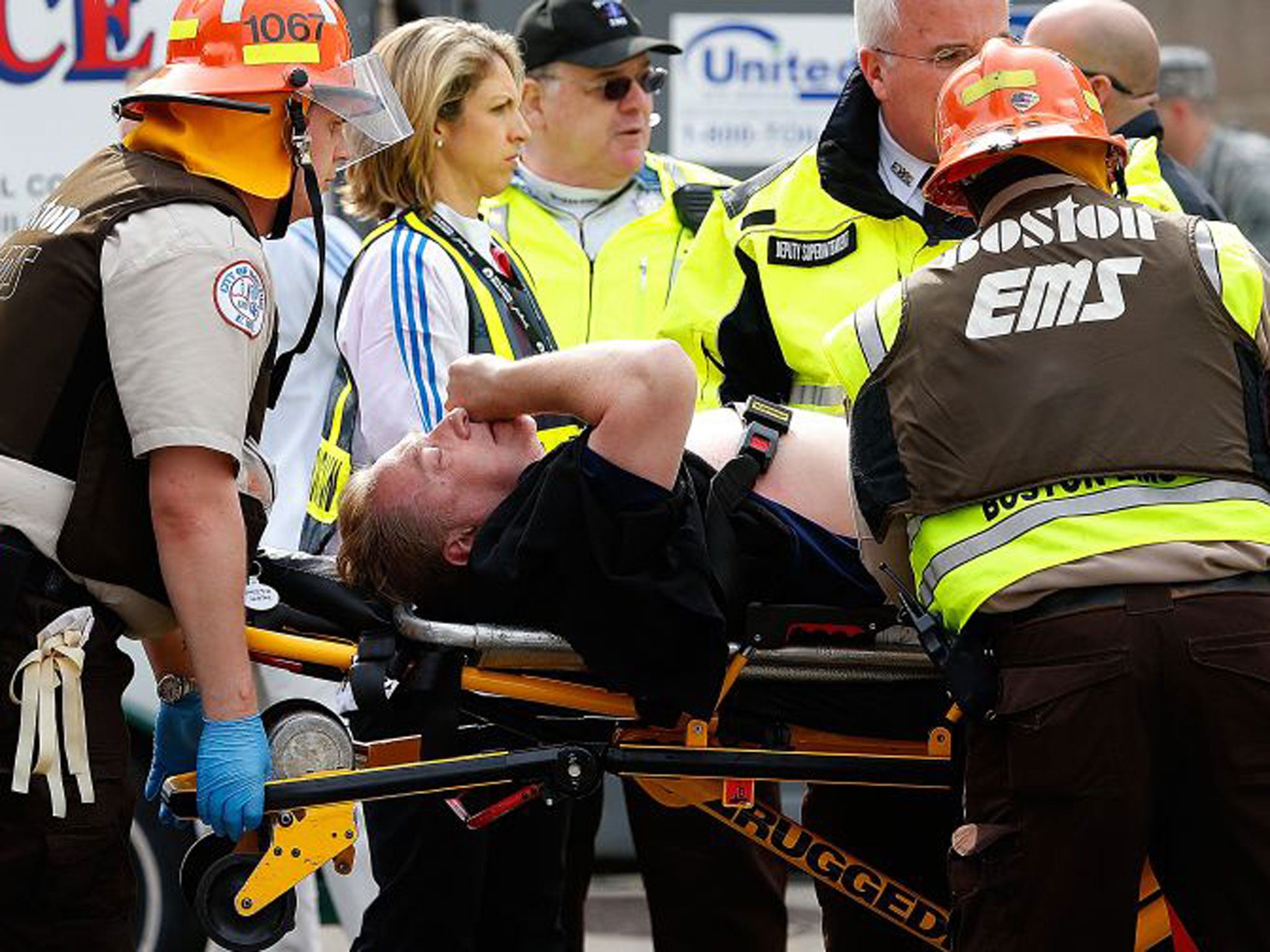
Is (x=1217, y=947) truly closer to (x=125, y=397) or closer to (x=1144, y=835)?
(x=1144, y=835)

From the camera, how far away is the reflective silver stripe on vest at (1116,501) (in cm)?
371

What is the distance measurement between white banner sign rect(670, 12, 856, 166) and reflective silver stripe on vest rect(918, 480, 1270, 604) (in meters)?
3.35

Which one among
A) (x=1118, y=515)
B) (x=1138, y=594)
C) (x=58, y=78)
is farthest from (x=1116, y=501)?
(x=58, y=78)

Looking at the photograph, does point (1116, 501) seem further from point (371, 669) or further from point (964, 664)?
point (371, 669)

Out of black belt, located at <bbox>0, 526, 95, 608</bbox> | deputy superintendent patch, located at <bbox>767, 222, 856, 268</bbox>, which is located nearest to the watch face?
black belt, located at <bbox>0, 526, 95, 608</bbox>

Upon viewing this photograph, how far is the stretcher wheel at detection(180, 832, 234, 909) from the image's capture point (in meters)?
4.31

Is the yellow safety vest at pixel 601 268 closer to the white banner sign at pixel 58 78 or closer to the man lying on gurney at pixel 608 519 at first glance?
the white banner sign at pixel 58 78

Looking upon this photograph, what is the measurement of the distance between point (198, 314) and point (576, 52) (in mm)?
2234

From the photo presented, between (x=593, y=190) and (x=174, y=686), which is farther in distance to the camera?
(x=593, y=190)

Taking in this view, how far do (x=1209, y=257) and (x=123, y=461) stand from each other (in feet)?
5.43

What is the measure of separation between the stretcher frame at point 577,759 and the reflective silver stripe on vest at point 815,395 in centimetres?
75

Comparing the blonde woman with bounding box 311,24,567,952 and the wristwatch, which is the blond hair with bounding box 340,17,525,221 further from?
the wristwatch

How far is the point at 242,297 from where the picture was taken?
3.88 meters

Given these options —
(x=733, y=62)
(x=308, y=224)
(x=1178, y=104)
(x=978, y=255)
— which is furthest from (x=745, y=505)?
(x=1178, y=104)
